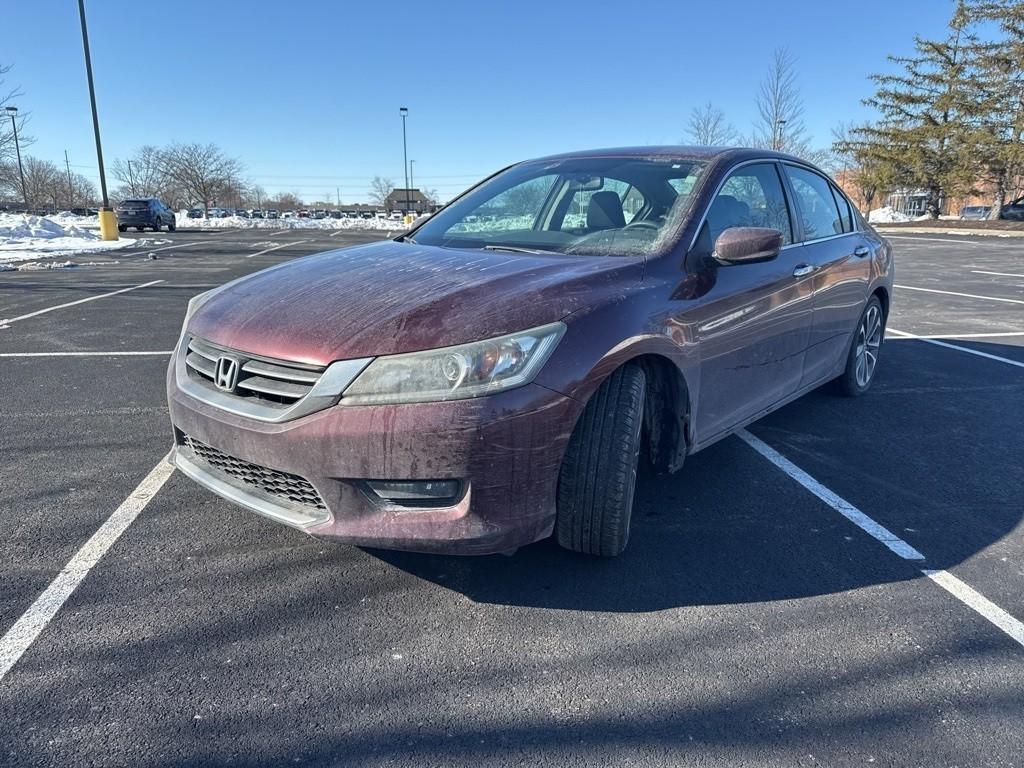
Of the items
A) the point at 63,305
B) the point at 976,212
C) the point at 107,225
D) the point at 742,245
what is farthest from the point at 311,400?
the point at 976,212

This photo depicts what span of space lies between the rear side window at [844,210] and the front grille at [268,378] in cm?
384

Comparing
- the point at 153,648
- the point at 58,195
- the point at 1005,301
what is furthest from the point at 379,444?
the point at 58,195

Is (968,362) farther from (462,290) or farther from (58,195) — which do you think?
(58,195)

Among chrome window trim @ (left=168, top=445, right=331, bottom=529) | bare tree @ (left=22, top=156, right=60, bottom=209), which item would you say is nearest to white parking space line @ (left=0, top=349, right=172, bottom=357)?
chrome window trim @ (left=168, top=445, right=331, bottom=529)

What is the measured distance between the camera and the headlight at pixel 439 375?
2.12m

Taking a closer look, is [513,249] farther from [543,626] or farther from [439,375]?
[543,626]

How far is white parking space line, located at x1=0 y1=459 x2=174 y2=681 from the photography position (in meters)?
2.17

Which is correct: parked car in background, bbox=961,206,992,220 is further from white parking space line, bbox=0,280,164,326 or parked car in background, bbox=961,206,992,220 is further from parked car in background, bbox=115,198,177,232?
white parking space line, bbox=0,280,164,326

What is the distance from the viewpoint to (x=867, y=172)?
43.8m

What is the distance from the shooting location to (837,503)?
3295mm

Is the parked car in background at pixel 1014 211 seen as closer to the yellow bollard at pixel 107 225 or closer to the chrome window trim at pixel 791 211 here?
the chrome window trim at pixel 791 211

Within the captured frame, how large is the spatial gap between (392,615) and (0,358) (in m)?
5.44

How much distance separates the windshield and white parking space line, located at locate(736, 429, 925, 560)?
152cm

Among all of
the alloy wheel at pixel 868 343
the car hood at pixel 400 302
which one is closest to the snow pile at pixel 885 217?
the alloy wheel at pixel 868 343
